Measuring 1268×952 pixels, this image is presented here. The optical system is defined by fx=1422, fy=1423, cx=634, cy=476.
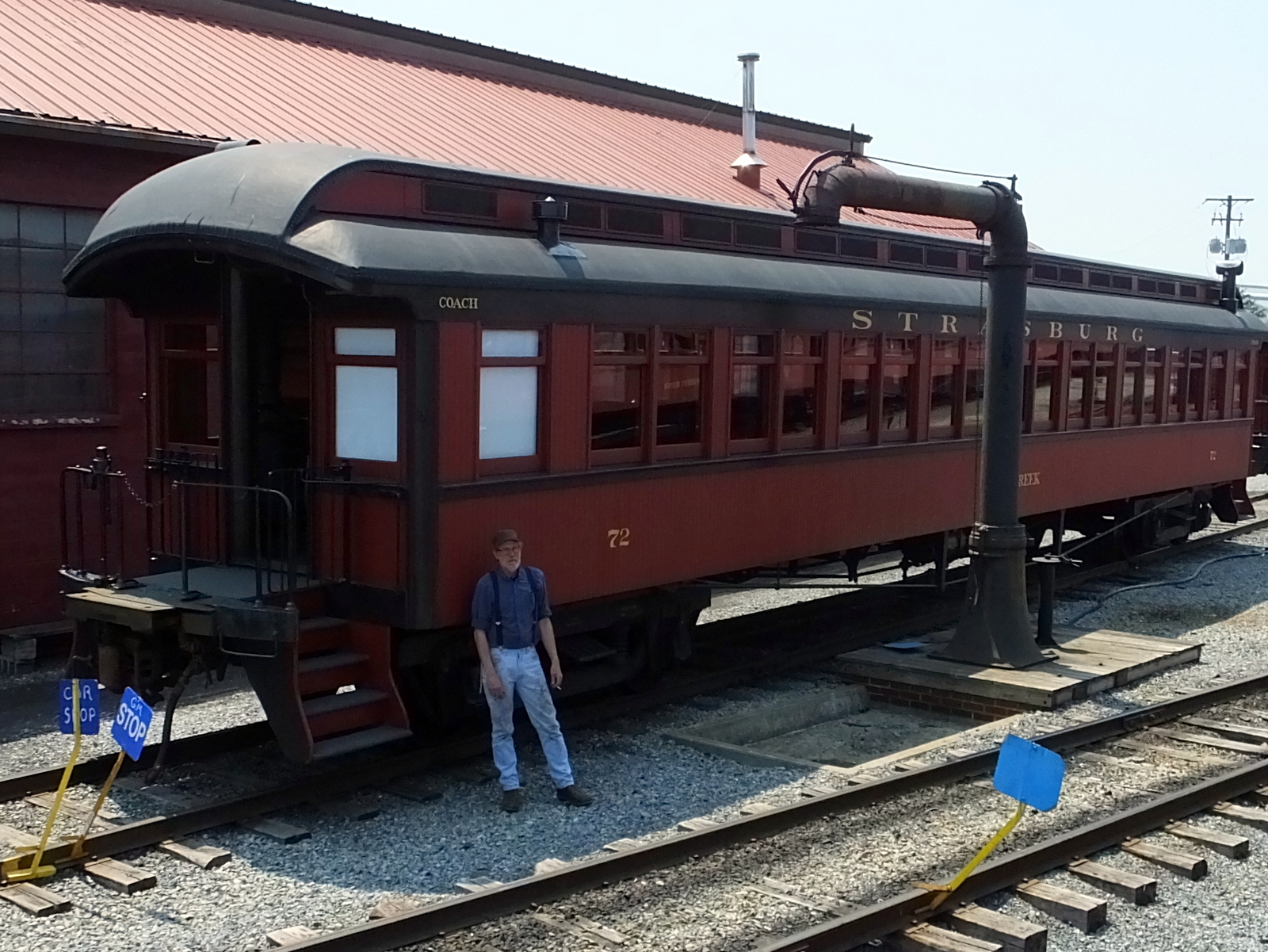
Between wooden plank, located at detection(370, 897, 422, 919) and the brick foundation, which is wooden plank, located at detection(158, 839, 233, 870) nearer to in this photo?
wooden plank, located at detection(370, 897, 422, 919)

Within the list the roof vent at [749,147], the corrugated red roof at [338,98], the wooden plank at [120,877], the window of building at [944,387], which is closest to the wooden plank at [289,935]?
the wooden plank at [120,877]

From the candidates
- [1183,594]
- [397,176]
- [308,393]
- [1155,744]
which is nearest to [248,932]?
[308,393]

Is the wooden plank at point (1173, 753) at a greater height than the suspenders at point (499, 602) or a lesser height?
lesser

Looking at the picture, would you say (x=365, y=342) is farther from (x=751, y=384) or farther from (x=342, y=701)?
(x=751, y=384)

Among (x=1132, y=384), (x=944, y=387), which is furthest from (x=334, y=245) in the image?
(x=1132, y=384)

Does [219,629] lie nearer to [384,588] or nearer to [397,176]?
[384,588]

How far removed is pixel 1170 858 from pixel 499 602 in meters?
3.74

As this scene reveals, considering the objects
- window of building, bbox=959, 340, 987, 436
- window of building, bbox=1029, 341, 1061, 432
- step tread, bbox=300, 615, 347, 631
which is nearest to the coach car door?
step tread, bbox=300, 615, 347, 631

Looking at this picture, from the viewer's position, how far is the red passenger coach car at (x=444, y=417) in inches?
313

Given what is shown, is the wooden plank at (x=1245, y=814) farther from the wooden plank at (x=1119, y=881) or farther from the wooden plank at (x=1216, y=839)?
the wooden plank at (x=1119, y=881)

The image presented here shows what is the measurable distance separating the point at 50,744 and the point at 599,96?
18.2 m

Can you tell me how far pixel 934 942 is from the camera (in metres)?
6.07

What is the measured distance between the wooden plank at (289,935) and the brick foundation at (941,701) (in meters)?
5.99

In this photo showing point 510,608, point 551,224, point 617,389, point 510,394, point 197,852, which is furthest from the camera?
point 617,389
